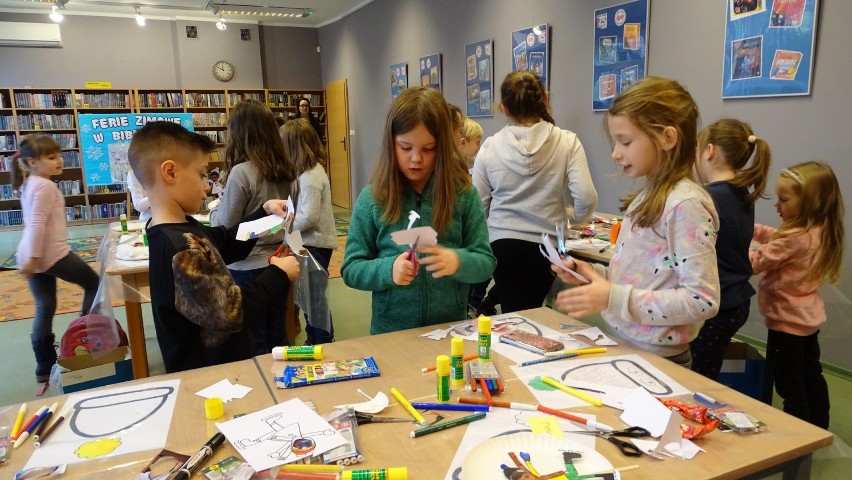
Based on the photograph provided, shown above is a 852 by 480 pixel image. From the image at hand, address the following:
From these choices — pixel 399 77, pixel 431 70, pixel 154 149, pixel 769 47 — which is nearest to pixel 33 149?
pixel 154 149

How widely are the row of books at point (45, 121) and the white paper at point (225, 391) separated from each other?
338 inches

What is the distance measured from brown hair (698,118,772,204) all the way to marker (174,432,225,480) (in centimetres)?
181

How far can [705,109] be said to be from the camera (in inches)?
132

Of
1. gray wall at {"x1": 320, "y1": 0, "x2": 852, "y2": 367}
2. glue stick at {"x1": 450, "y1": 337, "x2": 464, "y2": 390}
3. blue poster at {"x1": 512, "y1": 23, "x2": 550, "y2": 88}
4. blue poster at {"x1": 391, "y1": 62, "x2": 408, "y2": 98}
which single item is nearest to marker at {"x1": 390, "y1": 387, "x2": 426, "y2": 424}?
glue stick at {"x1": 450, "y1": 337, "x2": 464, "y2": 390}

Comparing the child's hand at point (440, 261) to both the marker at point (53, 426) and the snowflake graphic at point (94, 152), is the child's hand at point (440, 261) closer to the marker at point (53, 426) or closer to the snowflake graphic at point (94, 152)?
the marker at point (53, 426)

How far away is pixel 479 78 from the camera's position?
5.53m

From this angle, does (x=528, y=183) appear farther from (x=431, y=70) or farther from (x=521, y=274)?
(x=431, y=70)

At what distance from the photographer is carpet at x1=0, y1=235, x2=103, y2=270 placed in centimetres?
566

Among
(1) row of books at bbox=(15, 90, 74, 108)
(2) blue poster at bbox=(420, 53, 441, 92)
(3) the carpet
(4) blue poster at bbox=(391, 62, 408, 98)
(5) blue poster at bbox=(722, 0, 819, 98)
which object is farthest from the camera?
(1) row of books at bbox=(15, 90, 74, 108)

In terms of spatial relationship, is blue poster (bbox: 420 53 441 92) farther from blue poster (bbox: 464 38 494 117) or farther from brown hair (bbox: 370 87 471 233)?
brown hair (bbox: 370 87 471 233)

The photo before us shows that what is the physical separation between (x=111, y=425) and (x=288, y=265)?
619 mm

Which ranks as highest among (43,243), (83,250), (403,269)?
(403,269)

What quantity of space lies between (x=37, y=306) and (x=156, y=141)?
204cm

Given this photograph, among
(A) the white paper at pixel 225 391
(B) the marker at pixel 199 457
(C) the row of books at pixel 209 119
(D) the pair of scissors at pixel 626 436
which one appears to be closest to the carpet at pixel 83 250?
(C) the row of books at pixel 209 119
